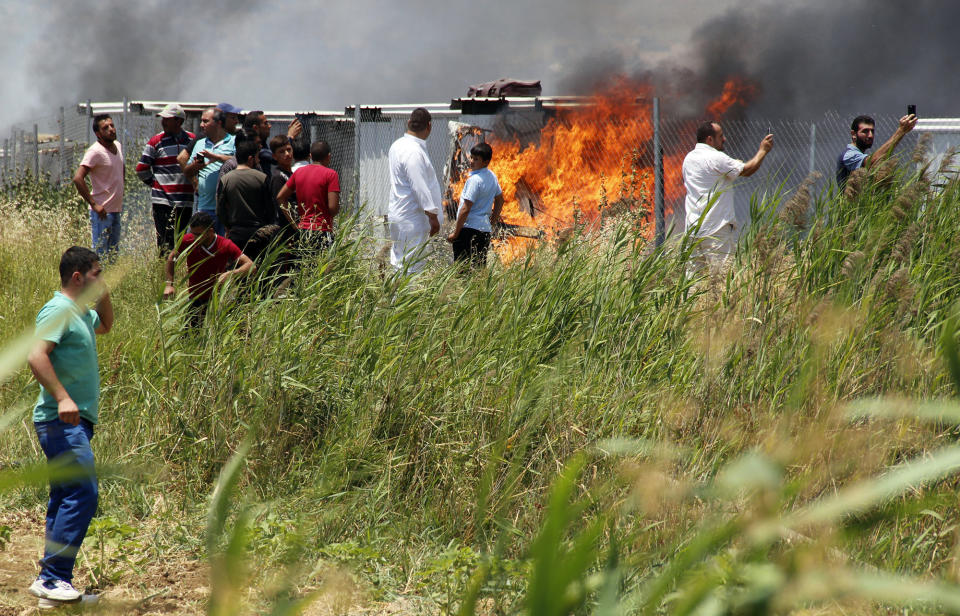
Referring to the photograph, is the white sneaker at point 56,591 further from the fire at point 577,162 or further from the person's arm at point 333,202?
the fire at point 577,162

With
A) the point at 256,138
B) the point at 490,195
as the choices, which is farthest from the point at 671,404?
the point at 256,138

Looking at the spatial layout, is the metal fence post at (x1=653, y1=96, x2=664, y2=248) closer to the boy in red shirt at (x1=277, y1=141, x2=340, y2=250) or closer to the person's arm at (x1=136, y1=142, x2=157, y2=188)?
the boy in red shirt at (x1=277, y1=141, x2=340, y2=250)

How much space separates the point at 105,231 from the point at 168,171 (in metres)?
0.99

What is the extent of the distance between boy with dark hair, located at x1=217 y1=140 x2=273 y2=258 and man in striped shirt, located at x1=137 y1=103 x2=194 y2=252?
2.30 metres

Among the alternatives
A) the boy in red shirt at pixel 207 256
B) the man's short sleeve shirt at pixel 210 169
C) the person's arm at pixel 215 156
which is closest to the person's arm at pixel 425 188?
the boy in red shirt at pixel 207 256

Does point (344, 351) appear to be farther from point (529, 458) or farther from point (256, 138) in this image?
point (256, 138)

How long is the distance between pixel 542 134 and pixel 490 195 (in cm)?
551

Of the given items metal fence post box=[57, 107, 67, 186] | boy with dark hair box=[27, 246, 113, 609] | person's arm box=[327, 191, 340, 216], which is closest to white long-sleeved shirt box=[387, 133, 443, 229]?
person's arm box=[327, 191, 340, 216]

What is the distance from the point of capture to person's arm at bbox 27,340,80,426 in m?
3.80

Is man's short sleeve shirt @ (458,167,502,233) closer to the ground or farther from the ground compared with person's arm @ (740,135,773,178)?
closer to the ground

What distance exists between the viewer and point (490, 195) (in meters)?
8.41

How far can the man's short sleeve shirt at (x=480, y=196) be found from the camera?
8.33m

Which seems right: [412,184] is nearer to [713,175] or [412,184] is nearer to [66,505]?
[713,175]

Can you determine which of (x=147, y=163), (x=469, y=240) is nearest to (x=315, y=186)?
(x=469, y=240)
